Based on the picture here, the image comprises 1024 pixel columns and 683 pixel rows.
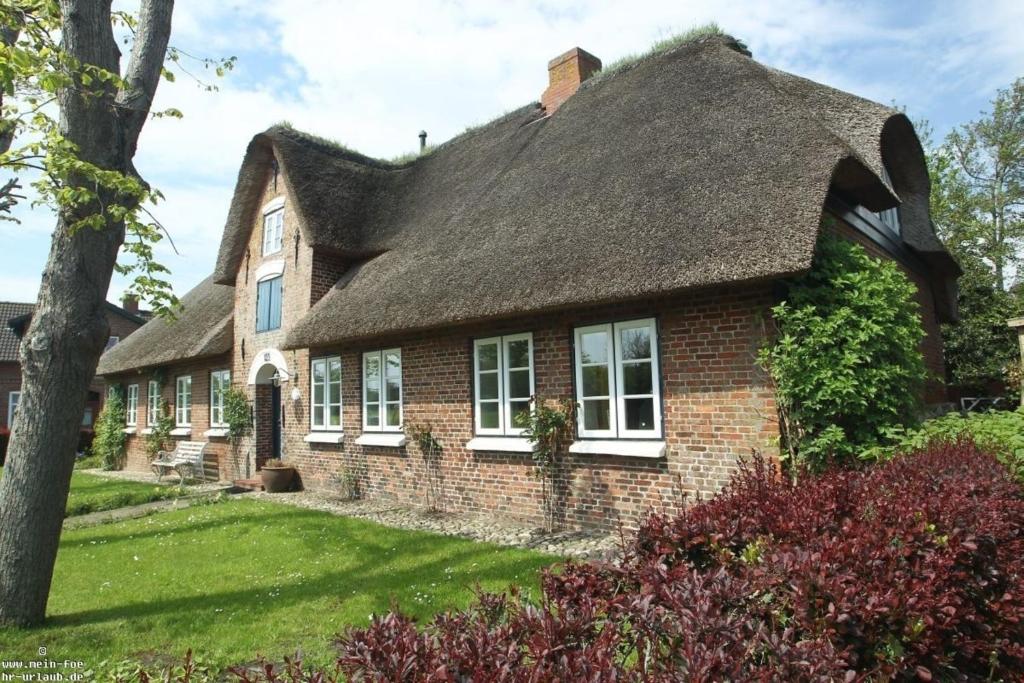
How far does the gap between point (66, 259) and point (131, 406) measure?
17.9 m

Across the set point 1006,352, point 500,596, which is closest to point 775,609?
point 500,596

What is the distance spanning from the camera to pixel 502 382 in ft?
30.8

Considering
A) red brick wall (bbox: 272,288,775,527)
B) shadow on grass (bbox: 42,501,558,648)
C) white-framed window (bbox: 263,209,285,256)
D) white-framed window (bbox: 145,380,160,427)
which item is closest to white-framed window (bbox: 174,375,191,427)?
white-framed window (bbox: 145,380,160,427)

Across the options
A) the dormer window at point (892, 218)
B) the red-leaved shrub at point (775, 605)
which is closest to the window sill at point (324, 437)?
the red-leaved shrub at point (775, 605)

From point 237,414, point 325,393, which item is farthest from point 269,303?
point 325,393

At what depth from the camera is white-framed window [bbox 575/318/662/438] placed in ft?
25.5

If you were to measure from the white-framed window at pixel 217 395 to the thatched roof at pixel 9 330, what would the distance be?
68.0 ft

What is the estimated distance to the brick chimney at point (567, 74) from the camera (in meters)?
13.4

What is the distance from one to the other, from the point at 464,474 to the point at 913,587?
7.63 meters

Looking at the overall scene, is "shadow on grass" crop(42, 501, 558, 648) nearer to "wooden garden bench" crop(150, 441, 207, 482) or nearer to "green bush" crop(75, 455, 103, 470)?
"wooden garden bench" crop(150, 441, 207, 482)

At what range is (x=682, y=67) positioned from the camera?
34.6ft

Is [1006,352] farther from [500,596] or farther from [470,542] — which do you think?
[500,596]

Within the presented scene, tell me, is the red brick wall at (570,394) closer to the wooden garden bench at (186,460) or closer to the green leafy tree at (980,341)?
the wooden garden bench at (186,460)

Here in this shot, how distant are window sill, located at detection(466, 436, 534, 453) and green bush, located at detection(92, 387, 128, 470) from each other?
16389 millimetres
